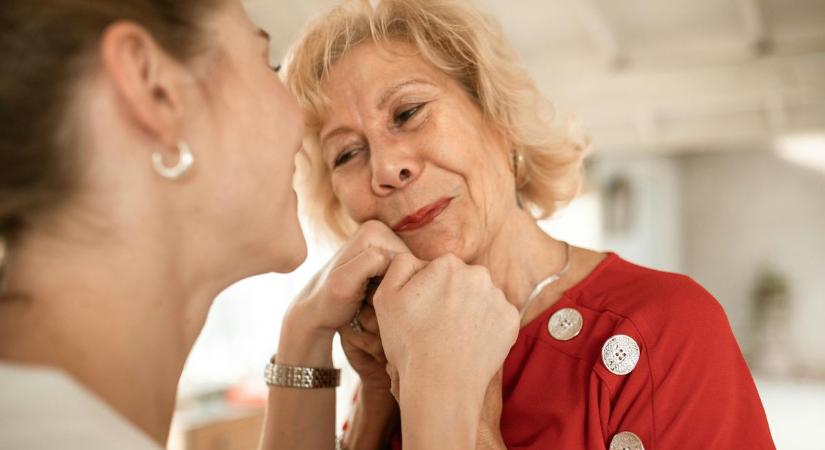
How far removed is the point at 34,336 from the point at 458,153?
965 mm

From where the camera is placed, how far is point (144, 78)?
86 cm

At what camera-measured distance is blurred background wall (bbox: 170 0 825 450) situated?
22.3 ft

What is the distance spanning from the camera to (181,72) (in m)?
0.90

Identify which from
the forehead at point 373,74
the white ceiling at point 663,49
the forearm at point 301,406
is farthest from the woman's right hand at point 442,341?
the white ceiling at point 663,49

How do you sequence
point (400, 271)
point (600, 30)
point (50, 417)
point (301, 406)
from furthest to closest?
point (600, 30)
point (301, 406)
point (400, 271)
point (50, 417)

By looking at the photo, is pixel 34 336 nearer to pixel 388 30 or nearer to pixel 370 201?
pixel 370 201

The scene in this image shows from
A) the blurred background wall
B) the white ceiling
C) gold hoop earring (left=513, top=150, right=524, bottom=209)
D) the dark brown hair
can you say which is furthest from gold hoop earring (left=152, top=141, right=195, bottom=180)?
the white ceiling

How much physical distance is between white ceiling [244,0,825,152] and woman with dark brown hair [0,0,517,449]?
5.48 m

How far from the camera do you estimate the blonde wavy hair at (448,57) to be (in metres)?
1.66

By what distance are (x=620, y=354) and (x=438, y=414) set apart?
14.8 inches

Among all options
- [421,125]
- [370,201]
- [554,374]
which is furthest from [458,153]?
[554,374]

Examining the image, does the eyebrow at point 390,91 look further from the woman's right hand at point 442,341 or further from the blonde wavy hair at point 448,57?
the woman's right hand at point 442,341

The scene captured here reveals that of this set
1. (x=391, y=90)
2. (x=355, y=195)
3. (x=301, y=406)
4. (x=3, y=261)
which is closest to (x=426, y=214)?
(x=355, y=195)

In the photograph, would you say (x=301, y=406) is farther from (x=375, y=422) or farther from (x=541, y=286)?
(x=541, y=286)
